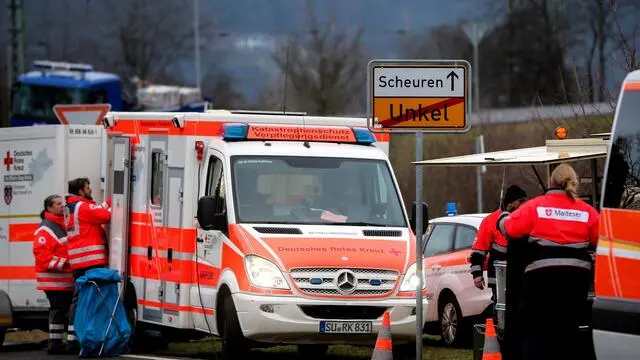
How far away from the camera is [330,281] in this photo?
1422 centimetres

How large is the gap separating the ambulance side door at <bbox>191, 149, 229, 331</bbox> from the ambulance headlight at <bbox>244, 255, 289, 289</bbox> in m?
0.64

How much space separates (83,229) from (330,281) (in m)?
4.13

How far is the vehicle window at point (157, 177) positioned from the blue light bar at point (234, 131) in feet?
4.00

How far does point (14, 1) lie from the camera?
1622 inches

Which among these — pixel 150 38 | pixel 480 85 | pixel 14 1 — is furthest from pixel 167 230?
pixel 150 38

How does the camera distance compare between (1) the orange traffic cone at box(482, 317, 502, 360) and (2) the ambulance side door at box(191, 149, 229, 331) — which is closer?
(1) the orange traffic cone at box(482, 317, 502, 360)

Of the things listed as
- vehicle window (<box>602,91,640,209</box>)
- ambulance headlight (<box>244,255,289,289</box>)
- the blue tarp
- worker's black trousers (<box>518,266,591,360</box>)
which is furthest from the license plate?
vehicle window (<box>602,91,640,209</box>)

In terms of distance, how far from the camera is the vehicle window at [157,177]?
1648cm

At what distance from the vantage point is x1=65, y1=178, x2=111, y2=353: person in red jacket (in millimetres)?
17156

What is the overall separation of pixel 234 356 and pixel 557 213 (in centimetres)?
450

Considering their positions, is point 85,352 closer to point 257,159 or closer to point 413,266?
point 257,159

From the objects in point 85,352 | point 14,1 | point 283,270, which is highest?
point 14,1

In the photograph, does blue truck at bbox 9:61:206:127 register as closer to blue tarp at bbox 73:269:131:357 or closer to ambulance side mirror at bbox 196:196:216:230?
blue tarp at bbox 73:269:131:357

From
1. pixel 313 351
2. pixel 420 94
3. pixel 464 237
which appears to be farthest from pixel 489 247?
pixel 464 237
